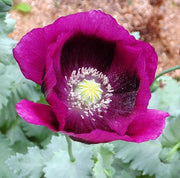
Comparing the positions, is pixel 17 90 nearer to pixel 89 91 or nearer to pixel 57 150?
pixel 57 150

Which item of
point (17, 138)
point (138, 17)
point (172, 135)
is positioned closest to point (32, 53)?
point (172, 135)

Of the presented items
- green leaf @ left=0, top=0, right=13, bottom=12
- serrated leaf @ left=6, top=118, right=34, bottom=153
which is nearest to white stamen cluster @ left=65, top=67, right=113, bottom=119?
green leaf @ left=0, top=0, right=13, bottom=12

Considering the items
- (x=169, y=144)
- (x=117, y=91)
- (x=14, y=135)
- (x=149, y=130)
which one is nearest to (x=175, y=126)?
(x=169, y=144)

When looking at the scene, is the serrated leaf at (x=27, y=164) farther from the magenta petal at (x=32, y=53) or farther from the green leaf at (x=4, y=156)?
the magenta petal at (x=32, y=53)

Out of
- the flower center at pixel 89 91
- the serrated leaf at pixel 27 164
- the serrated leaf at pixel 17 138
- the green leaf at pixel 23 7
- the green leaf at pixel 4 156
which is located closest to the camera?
the flower center at pixel 89 91

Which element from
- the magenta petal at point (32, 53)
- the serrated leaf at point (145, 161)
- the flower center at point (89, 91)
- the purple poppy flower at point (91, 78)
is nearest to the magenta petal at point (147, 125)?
the purple poppy flower at point (91, 78)

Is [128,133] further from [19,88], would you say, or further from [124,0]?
[124,0]
